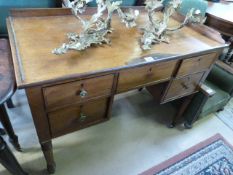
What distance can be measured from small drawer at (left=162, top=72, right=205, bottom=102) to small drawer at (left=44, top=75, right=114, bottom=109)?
49 centimetres

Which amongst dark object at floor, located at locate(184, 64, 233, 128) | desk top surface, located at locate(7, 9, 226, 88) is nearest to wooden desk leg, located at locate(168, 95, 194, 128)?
dark object at floor, located at locate(184, 64, 233, 128)

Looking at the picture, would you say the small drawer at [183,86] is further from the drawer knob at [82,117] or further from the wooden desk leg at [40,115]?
the wooden desk leg at [40,115]

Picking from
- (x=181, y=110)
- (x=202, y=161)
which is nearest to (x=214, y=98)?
(x=181, y=110)

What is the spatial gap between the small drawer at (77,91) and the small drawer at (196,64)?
1.51ft

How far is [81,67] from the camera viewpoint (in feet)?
2.50

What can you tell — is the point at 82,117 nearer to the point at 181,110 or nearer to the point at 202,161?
the point at 181,110

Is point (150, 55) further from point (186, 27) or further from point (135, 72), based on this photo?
point (186, 27)

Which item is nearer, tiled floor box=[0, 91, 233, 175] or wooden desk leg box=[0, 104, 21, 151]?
wooden desk leg box=[0, 104, 21, 151]

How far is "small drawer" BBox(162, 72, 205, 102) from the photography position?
117cm

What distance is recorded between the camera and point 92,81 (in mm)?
785

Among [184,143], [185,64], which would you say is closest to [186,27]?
[185,64]

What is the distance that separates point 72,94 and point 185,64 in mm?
642

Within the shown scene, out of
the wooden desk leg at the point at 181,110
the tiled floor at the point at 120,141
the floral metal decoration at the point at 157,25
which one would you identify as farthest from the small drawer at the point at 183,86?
the tiled floor at the point at 120,141

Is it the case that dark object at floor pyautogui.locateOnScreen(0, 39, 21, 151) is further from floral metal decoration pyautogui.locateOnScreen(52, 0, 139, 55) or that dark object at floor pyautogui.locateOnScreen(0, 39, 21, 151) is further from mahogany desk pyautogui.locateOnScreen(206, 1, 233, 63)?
mahogany desk pyautogui.locateOnScreen(206, 1, 233, 63)
